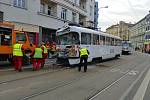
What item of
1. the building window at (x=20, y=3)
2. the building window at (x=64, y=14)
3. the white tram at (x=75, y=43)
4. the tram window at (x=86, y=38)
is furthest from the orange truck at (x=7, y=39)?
the building window at (x=64, y=14)

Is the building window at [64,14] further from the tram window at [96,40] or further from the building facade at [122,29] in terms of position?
the building facade at [122,29]

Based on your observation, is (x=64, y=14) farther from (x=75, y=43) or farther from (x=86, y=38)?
(x=75, y=43)

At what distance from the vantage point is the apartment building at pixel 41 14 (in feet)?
94.2

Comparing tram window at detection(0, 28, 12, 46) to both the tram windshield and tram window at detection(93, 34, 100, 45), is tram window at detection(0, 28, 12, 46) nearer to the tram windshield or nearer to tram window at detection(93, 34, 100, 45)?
the tram windshield

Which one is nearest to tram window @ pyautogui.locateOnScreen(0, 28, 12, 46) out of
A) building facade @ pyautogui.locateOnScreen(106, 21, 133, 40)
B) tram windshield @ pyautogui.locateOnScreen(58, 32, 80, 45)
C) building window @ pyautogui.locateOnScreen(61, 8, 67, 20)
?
tram windshield @ pyautogui.locateOnScreen(58, 32, 80, 45)

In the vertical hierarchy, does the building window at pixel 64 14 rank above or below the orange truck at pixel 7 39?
above

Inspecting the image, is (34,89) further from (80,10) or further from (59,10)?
(80,10)

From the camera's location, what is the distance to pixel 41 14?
1344 inches

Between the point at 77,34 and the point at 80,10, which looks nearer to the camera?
the point at 77,34

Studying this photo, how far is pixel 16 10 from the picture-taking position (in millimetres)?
29391

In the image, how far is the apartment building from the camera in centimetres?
2872

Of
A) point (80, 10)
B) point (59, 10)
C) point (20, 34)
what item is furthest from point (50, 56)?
point (80, 10)

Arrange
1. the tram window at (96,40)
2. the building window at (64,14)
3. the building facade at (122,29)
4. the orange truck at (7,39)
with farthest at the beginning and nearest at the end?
the building facade at (122,29) < the building window at (64,14) < the tram window at (96,40) < the orange truck at (7,39)

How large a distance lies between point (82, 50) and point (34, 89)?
880 centimetres
